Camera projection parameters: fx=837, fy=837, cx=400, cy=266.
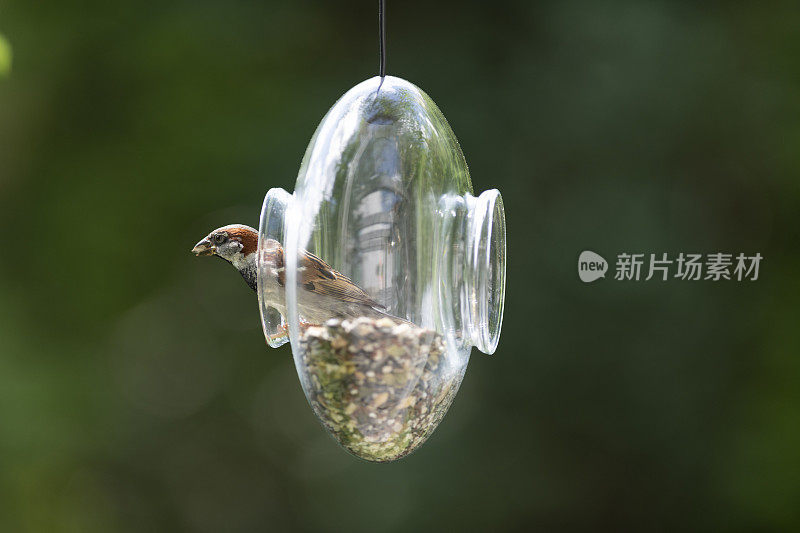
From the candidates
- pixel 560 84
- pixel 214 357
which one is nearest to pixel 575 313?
pixel 560 84

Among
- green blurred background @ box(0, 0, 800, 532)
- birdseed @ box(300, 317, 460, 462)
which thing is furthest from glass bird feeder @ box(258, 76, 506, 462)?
green blurred background @ box(0, 0, 800, 532)

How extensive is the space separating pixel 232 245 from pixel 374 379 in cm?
25

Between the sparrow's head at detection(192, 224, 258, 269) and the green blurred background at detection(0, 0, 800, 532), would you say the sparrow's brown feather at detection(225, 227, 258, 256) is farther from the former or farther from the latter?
the green blurred background at detection(0, 0, 800, 532)

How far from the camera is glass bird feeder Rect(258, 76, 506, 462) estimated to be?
0.94 m

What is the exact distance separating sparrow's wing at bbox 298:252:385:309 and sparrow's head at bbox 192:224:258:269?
0.13 meters

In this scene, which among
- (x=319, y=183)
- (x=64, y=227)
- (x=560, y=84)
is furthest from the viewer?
(x=64, y=227)

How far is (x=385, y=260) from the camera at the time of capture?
934 mm

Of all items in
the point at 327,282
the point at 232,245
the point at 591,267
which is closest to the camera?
the point at 327,282

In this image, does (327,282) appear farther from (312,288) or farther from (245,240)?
(245,240)

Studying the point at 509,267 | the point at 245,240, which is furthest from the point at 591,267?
the point at 245,240

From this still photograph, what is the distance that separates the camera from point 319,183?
0.96 m

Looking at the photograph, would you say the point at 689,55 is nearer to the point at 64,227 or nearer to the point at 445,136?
the point at 445,136

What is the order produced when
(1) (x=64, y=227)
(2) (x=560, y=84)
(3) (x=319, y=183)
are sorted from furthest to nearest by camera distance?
(1) (x=64, y=227)
(2) (x=560, y=84)
(3) (x=319, y=183)

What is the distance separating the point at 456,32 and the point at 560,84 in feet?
1.18
